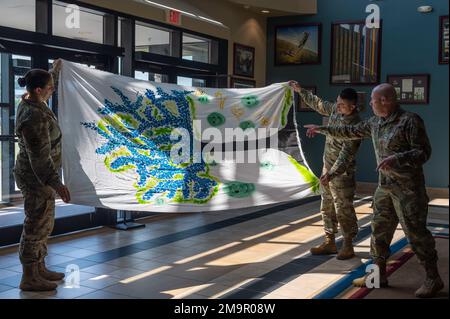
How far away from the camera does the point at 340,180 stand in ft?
14.7

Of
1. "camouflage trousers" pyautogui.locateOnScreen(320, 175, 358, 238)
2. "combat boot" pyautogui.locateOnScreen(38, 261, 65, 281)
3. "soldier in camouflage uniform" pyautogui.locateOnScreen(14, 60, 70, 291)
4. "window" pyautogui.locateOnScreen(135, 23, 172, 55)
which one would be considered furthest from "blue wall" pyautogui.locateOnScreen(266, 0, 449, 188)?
"soldier in camouflage uniform" pyautogui.locateOnScreen(14, 60, 70, 291)

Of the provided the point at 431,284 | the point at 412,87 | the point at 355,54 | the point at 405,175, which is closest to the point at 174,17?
the point at 355,54

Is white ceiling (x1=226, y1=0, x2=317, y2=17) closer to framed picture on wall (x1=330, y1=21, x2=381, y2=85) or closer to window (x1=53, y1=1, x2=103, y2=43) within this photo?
framed picture on wall (x1=330, y1=21, x2=381, y2=85)

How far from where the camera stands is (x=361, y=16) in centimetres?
888

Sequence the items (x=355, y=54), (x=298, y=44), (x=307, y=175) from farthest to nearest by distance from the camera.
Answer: (x=298, y=44), (x=355, y=54), (x=307, y=175)

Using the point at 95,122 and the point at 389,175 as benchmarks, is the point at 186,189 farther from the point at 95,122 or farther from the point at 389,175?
the point at 389,175

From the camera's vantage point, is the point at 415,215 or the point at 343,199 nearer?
the point at 415,215

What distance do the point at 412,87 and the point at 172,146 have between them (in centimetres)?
550

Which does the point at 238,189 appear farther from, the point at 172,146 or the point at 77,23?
the point at 77,23

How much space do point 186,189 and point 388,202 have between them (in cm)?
170

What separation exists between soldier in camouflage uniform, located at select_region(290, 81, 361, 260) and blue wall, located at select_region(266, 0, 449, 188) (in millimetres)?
4008

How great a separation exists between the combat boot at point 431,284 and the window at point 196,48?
187 inches
